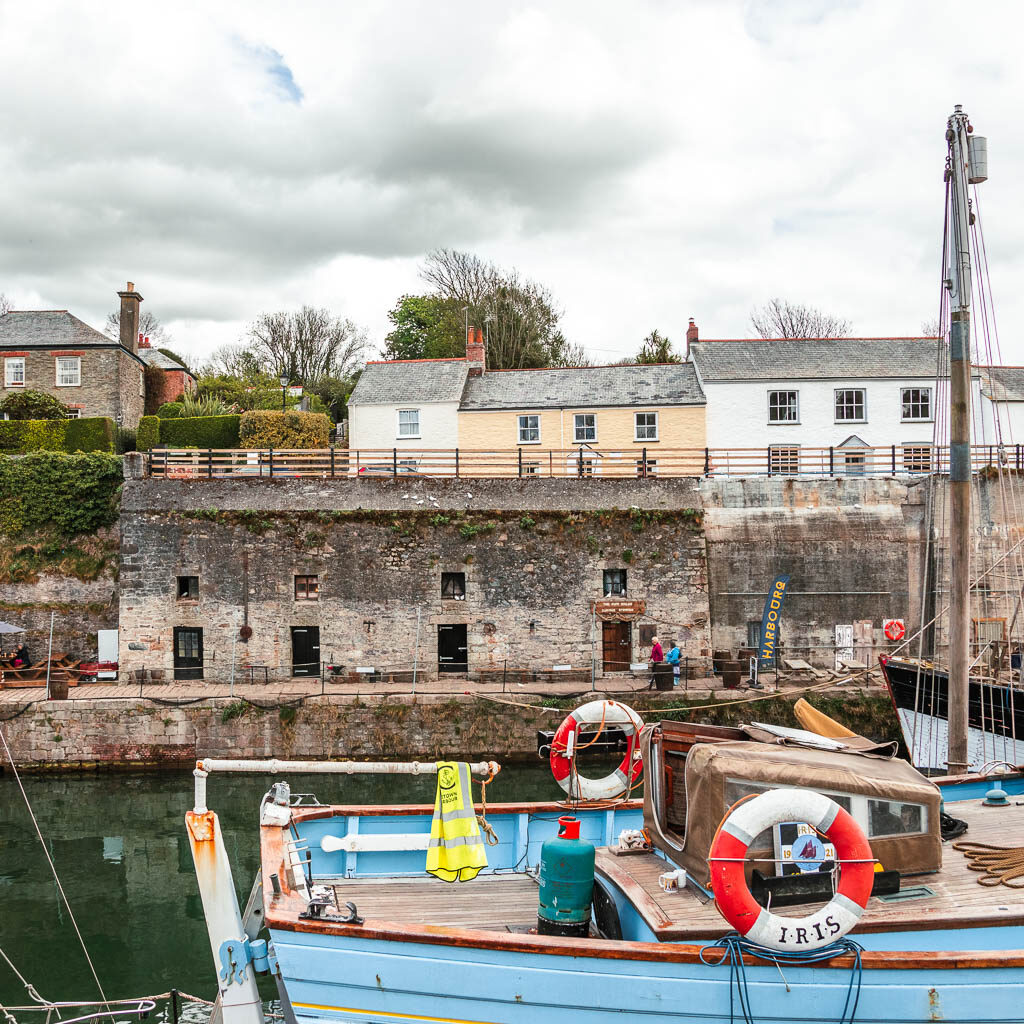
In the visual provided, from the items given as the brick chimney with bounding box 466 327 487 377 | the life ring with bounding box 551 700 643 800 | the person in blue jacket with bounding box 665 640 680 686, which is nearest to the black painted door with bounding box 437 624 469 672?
the person in blue jacket with bounding box 665 640 680 686

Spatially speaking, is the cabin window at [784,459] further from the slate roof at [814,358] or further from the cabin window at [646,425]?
the cabin window at [646,425]

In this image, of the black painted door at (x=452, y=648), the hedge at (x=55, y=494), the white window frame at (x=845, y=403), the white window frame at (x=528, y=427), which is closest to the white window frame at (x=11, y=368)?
the hedge at (x=55, y=494)

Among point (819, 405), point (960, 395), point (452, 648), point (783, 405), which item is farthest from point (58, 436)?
point (960, 395)

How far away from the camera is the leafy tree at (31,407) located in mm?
28750

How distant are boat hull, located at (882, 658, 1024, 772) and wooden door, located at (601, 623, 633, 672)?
6.03m

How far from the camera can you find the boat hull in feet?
46.1

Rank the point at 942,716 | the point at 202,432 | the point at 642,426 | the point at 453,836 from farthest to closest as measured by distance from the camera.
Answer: the point at 202,432 → the point at 642,426 → the point at 942,716 → the point at 453,836

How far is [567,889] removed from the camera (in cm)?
709

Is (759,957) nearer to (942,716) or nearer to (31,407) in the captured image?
(942,716)

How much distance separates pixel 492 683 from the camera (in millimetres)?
19969

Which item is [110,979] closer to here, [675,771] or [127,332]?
[675,771]

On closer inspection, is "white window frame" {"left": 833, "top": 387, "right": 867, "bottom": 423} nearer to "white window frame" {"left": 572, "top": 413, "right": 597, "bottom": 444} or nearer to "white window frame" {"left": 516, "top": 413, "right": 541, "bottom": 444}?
"white window frame" {"left": 572, "top": 413, "right": 597, "bottom": 444}

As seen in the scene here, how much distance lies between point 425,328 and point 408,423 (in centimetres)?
2168

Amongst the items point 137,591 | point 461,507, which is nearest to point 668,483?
point 461,507
